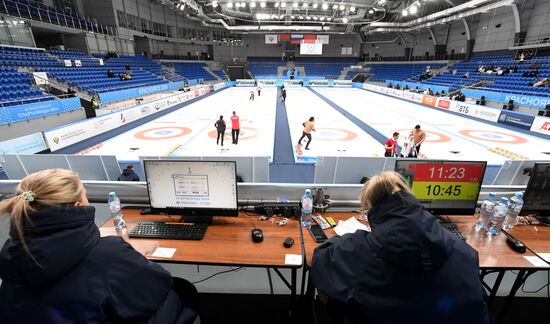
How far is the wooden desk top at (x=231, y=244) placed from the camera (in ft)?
8.09

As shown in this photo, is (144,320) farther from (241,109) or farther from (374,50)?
(374,50)

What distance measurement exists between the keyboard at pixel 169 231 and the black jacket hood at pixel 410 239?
194cm

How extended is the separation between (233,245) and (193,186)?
0.79 meters

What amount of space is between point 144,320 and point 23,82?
19.2 meters

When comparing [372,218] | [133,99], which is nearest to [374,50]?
[133,99]

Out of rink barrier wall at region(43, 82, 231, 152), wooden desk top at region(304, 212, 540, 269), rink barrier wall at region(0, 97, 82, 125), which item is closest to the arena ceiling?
rink barrier wall at region(43, 82, 231, 152)

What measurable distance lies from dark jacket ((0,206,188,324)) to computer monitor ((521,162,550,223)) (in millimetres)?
4061

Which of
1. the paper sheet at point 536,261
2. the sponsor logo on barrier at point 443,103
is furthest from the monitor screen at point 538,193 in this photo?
the sponsor logo on barrier at point 443,103

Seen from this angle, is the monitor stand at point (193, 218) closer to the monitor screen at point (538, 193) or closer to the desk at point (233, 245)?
the desk at point (233, 245)

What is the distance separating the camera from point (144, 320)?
5.60 feet

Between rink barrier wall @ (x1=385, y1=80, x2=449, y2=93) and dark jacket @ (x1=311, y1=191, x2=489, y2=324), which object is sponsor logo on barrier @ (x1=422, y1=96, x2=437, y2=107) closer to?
rink barrier wall @ (x1=385, y1=80, x2=449, y2=93)

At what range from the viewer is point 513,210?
3.17 metres

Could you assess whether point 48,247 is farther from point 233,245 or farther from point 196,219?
point 196,219

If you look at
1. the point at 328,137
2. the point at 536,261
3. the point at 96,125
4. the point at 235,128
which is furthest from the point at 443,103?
the point at 96,125
